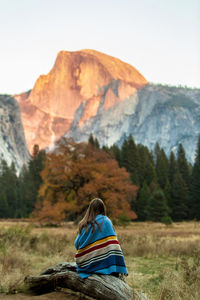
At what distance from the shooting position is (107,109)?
172125 mm

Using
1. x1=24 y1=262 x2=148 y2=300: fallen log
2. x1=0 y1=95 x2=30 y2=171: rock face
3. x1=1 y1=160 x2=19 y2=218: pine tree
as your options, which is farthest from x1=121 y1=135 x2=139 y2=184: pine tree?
x1=0 y1=95 x2=30 y2=171: rock face

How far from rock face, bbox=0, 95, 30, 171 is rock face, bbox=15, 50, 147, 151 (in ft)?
191

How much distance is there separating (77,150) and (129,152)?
27.7m

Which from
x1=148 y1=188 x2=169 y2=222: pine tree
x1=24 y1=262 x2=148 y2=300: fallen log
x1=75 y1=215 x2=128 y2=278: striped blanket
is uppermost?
x1=75 y1=215 x2=128 y2=278: striped blanket

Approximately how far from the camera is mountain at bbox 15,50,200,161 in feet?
472

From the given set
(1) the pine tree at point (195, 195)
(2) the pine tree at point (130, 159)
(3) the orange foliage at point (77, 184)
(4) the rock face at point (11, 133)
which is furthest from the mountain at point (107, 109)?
(3) the orange foliage at point (77, 184)

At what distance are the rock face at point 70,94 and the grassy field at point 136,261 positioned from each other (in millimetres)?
166989

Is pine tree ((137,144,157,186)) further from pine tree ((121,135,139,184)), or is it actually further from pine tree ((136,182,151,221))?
pine tree ((136,182,151,221))

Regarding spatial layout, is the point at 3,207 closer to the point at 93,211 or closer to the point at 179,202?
the point at 179,202

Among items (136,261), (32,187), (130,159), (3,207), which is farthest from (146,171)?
(136,261)

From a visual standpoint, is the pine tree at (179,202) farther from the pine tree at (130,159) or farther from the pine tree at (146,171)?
the pine tree at (130,159)

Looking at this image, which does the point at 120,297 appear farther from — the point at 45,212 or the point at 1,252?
the point at 45,212

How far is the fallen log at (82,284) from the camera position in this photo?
16.4 feet

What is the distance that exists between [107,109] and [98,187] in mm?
144599
